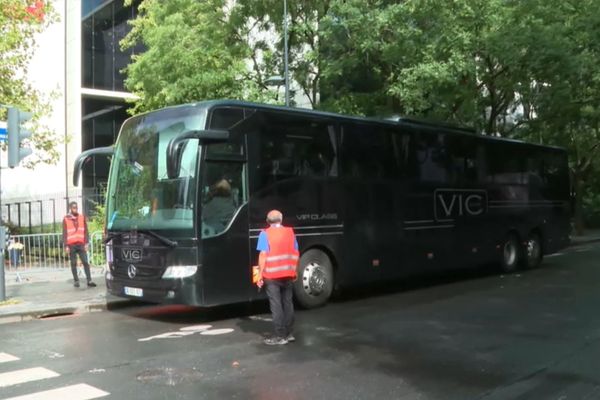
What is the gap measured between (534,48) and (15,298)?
553 inches

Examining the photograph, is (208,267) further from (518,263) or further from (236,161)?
(518,263)

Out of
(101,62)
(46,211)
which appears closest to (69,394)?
(46,211)

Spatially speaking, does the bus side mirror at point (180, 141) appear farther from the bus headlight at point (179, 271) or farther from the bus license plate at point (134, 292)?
the bus license plate at point (134, 292)

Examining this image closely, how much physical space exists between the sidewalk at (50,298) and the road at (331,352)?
1.95ft

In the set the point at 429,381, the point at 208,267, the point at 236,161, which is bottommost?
the point at 429,381

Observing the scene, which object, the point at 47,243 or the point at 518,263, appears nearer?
the point at 518,263

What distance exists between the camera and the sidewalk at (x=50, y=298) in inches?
440

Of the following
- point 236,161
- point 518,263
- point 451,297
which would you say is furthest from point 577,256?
point 236,161

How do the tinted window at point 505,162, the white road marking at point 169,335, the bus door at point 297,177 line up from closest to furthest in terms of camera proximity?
1. the white road marking at point 169,335
2. the bus door at point 297,177
3. the tinted window at point 505,162

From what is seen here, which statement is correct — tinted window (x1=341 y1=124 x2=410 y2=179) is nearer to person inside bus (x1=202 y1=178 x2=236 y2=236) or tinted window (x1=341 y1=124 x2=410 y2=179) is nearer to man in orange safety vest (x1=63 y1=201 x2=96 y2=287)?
person inside bus (x1=202 y1=178 x2=236 y2=236)

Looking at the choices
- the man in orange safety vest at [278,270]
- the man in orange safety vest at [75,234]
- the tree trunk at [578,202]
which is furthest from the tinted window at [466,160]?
the tree trunk at [578,202]

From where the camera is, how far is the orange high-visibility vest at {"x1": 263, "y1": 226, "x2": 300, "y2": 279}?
8039 mm

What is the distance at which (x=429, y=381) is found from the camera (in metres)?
6.39

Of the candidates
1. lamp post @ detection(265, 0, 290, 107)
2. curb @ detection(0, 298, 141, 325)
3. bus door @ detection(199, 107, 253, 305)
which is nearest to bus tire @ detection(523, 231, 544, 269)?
lamp post @ detection(265, 0, 290, 107)
